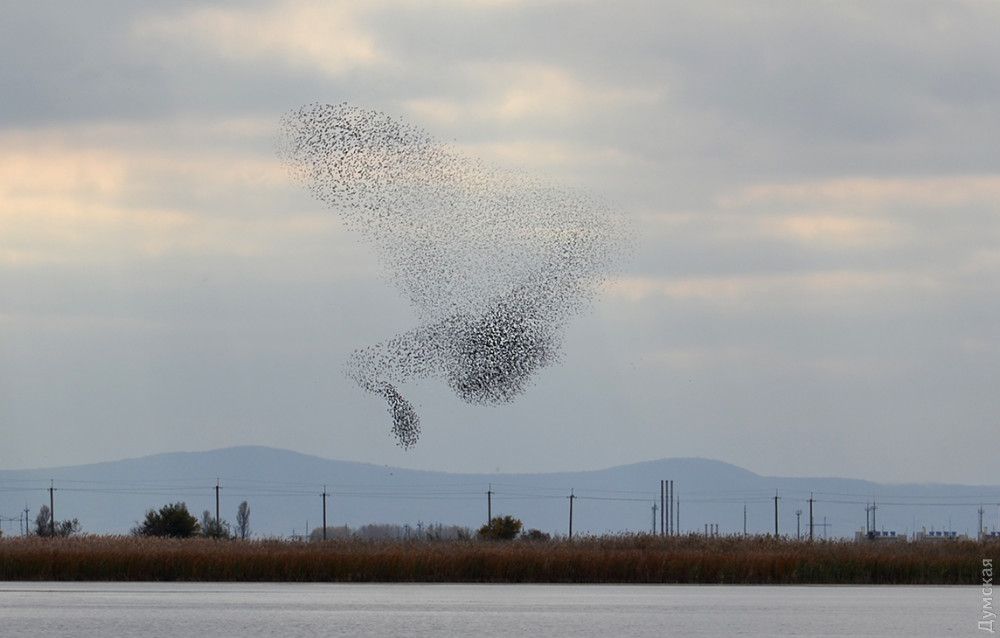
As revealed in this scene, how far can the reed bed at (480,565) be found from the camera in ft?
271

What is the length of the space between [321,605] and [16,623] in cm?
1234

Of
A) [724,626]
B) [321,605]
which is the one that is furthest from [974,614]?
[321,605]

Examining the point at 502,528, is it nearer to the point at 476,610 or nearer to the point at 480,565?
the point at 480,565

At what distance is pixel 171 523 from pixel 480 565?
185 ft

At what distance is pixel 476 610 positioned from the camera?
205 feet

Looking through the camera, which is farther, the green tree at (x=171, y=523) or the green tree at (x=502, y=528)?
the green tree at (x=171, y=523)

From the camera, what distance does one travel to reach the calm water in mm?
54250

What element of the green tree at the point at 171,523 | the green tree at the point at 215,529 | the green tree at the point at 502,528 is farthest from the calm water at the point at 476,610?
the green tree at the point at 215,529

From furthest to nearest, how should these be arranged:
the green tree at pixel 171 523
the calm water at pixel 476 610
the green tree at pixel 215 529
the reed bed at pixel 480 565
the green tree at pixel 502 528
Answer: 1. the green tree at pixel 215 529
2. the green tree at pixel 171 523
3. the green tree at pixel 502 528
4. the reed bed at pixel 480 565
5. the calm water at pixel 476 610

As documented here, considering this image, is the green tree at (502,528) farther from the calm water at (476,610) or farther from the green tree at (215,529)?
the calm water at (476,610)

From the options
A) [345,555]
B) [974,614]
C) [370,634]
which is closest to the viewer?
[370,634]

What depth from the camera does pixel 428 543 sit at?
96.1m

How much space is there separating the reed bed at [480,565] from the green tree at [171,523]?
47571 millimetres

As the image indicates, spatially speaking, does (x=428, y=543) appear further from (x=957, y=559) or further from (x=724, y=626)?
(x=724, y=626)
